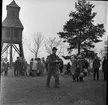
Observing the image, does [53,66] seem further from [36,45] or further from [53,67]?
[36,45]

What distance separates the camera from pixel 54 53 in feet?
9.04

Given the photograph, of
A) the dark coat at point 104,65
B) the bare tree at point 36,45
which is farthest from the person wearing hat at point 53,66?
the dark coat at point 104,65

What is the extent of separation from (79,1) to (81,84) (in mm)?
1226

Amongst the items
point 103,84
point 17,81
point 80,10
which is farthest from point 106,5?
point 17,81

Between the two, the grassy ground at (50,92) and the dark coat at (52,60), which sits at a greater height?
the dark coat at (52,60)

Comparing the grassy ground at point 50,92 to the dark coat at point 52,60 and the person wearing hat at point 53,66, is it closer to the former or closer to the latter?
the person wearing hat at point 53,66

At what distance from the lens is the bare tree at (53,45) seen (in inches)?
108

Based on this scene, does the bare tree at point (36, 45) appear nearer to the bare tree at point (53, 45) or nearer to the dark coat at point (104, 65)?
the bare tree at point (53, 45)

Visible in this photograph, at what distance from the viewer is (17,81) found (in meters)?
2.76

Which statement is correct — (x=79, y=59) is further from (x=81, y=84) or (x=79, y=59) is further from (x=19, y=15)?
(x=19, y=15)

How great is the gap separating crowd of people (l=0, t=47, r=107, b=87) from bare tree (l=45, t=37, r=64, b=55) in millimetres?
57

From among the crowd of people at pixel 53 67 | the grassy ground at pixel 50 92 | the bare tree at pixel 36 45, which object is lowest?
the grassy ground at pixel 50 92

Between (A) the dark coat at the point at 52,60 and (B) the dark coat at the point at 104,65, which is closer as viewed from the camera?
(B) the dark coat at the point at 104,65

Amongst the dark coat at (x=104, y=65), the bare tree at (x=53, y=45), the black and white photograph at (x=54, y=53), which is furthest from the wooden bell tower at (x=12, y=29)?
the dark coat at (x=104, y=65)
